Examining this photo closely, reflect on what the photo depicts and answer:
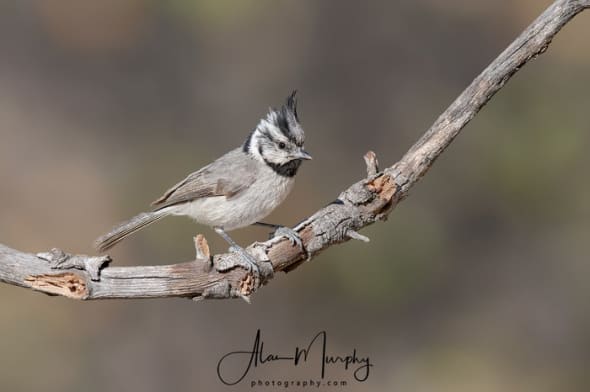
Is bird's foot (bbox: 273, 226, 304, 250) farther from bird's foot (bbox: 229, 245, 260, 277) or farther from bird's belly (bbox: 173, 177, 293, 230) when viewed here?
bird's belly (bbox: 173, 177, 293, 230)

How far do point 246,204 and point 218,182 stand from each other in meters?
0.25

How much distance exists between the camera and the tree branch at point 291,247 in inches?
164

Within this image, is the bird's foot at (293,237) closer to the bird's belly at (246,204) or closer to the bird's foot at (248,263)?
the bird's foot at (248,263)

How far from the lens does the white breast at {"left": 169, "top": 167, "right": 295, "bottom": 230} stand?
5.19m

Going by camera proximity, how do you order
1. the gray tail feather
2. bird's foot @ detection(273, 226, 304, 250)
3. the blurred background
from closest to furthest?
1. bird's foot @ detection(273, 226, 304, 250)
2. the gray tail feather
3. the blurred background

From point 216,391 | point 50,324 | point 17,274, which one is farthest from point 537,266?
point 17,274

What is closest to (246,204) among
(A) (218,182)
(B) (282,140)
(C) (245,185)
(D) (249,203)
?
(D) (249,203)

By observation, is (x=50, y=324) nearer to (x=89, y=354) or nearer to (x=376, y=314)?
(x=89, y=354)

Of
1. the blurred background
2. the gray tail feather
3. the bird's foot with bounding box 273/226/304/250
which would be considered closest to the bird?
the gray tail feather

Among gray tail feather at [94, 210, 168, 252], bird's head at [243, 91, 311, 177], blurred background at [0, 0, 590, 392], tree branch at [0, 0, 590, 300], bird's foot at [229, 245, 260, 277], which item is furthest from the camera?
blurred background at [0, 0, 590, 392]

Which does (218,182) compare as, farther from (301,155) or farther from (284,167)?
(301,155)

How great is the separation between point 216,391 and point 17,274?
3.54 m

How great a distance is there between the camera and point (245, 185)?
5242 millimetres

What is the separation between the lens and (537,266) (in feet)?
27.5
